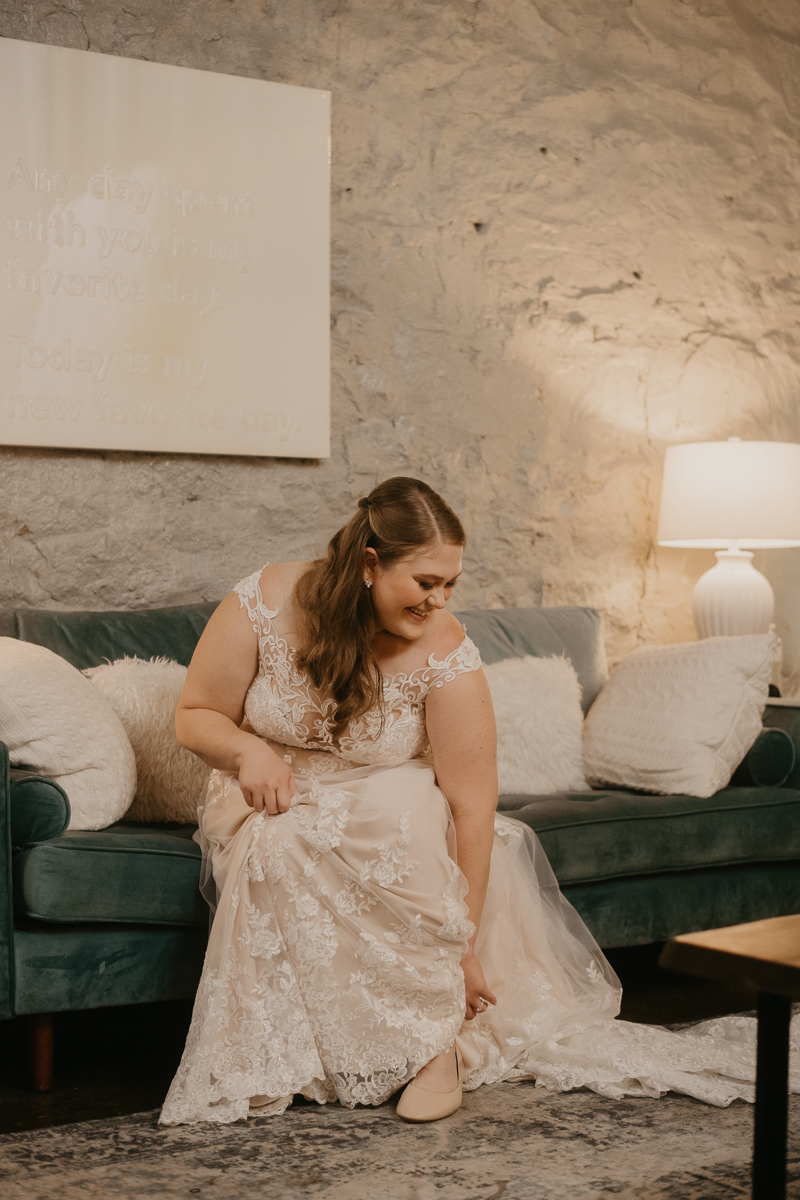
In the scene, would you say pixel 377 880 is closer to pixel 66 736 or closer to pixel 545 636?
pixel 66 736

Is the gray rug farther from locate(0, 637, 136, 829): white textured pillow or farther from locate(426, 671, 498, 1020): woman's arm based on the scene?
locate(0, 637, 136, 829): white textured pillow

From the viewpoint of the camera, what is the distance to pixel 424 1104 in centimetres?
170

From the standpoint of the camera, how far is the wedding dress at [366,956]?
1718mm

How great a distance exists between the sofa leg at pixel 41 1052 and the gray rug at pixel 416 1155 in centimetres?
25

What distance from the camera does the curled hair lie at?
1.84 m

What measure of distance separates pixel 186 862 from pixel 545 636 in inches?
53.6

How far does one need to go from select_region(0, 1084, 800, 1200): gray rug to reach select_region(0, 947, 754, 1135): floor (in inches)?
6.5

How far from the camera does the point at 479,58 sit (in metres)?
3.33

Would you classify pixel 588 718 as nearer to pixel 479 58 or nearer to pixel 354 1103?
pixel 354 1103

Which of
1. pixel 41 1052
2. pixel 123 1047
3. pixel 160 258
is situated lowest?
pixel 123 1047

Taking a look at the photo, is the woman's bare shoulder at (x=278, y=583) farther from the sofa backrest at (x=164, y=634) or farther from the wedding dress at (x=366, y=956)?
the sofa backrest at (x=164, y=634)

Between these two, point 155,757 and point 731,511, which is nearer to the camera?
point 155,757
